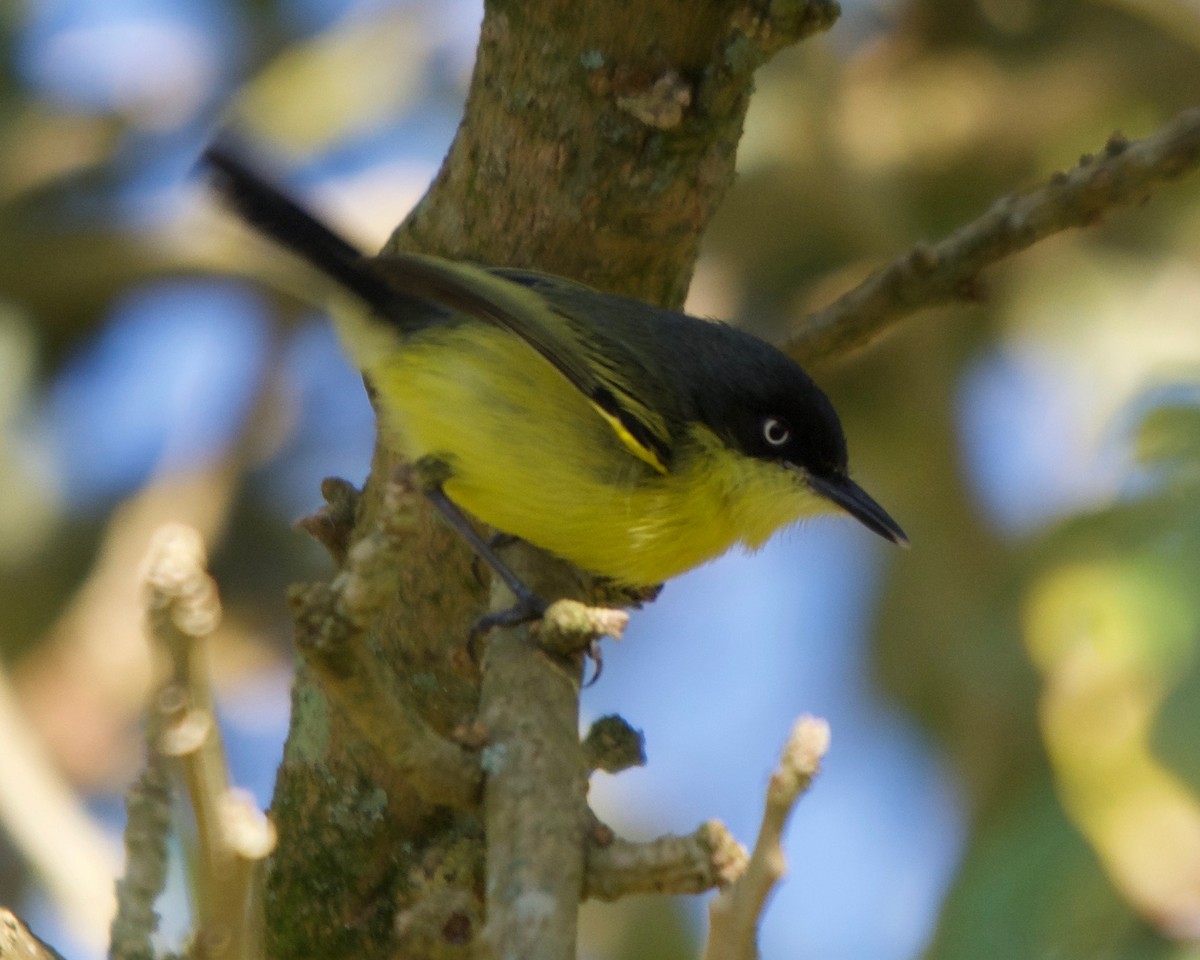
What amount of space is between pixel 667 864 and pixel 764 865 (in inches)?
24.5

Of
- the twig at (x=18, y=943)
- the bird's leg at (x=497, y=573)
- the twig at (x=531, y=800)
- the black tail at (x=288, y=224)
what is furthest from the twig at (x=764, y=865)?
the black tail at (x=288, y=224)

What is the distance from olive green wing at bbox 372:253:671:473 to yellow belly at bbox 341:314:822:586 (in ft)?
0.14

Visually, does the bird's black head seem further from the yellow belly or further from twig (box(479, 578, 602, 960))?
twig (box(479, 578, 602, 960))

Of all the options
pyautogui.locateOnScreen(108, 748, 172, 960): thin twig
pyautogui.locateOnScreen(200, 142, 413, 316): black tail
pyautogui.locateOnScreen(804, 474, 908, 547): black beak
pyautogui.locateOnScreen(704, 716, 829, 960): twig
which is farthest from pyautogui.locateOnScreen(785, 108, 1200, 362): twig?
pyautogui.locateOnScreen(108, 748, 172, 960): thin twig

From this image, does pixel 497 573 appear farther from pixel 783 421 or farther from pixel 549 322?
pixel 783 421

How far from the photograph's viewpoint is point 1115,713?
8.89 ft

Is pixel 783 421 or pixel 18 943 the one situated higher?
pixel 783 421

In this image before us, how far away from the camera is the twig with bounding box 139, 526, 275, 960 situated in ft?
4.66

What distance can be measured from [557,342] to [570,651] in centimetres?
83

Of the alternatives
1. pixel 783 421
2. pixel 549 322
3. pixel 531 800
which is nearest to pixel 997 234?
pixel 783 421

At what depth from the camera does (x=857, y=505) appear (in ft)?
12.1

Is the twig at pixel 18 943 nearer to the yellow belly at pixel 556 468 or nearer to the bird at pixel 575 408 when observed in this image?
the bird at pixel 575 408

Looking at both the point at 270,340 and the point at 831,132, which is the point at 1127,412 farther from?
the point at 270,340

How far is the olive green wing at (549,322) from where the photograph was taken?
10.8ft
